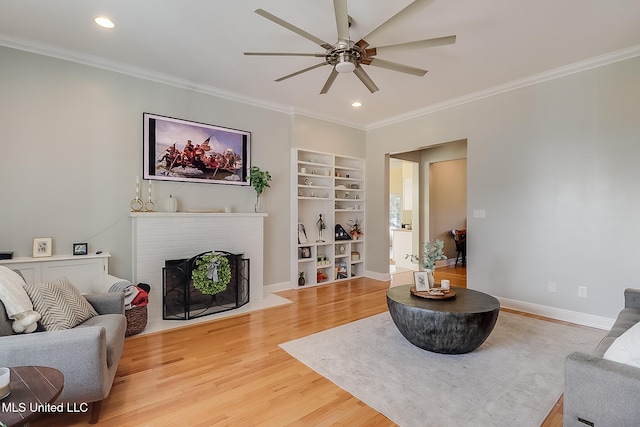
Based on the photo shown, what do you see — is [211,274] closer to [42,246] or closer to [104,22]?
[42,246]

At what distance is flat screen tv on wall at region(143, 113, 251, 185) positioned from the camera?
12.8ft

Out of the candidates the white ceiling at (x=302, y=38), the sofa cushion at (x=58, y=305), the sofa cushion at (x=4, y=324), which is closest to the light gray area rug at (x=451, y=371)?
the sofa cushion at (x=58, y=305)

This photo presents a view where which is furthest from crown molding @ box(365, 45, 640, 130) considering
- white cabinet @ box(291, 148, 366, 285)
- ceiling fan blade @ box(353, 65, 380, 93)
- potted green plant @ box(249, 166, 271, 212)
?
potted green plant @ box(249, 166, 271, 212)

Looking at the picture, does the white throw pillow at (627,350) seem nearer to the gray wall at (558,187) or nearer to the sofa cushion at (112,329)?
the gray wall at (558,187)

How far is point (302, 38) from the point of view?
305 cm

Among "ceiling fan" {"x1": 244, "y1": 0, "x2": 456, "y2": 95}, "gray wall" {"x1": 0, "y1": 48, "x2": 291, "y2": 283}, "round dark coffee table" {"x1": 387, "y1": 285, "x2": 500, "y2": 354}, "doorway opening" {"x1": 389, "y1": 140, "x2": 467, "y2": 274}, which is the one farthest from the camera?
"doorway opening" {"x1": 389, "y1": 140, "x2": 467, "y2": 274}

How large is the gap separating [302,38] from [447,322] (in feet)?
9.70

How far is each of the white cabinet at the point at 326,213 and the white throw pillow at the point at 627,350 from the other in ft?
13.6

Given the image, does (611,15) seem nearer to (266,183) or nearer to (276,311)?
(266,183)

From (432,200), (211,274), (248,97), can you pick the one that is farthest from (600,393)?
(432,200)

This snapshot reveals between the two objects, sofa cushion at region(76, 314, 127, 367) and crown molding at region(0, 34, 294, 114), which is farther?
crown molding at region(0, 34, 294, 114)

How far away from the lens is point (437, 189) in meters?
7.46

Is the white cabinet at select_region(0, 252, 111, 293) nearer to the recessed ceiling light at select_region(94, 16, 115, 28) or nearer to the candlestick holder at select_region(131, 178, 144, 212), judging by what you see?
the candlestick holder at select_region(131, 178, 144, 212)

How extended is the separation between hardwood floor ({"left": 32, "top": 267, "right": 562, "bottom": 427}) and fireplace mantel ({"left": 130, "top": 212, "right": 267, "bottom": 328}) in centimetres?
76
